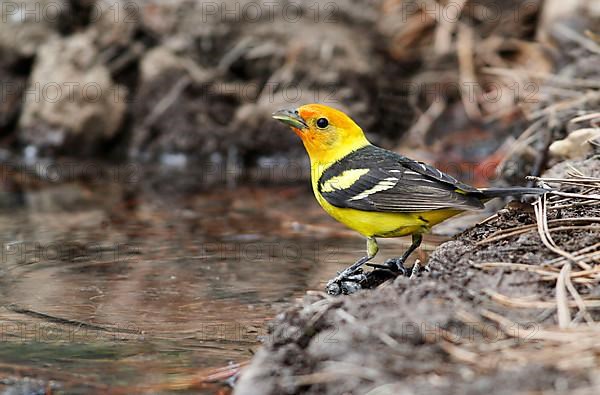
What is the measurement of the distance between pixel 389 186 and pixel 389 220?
171 millimetres

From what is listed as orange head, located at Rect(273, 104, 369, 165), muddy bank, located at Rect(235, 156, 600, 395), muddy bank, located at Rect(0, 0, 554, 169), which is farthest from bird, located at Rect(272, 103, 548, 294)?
muddy bank, located at Rect(0, 0, 554, 169)

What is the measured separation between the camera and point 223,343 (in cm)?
338

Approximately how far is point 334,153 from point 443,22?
182 inches

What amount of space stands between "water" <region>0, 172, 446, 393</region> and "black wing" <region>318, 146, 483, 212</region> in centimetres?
49

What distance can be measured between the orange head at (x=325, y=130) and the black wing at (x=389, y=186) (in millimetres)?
120

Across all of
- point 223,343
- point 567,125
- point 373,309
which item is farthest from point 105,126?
point 373,309

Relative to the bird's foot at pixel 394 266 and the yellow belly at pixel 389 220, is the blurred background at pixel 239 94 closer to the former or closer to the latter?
the yellow belly at pixel 389 220

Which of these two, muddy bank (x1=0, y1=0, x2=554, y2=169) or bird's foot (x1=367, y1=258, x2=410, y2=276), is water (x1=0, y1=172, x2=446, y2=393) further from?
muddy bank (x1=0, y1=0, x2=554, y2=169)

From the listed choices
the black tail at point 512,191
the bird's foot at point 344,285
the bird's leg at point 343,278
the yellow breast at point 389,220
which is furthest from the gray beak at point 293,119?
the black tail at point 512,191

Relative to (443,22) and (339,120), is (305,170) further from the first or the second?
(339,120)

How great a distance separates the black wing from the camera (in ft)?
13.0

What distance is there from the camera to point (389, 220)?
4195mm

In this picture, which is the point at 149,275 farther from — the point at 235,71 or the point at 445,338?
the point at 235,71

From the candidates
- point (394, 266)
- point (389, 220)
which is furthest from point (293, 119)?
point (394, 266)
